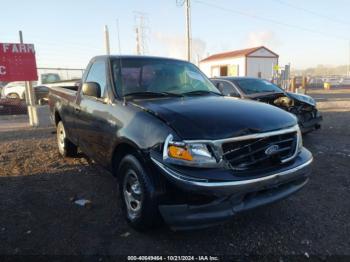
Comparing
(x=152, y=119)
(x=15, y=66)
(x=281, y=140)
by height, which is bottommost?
(x=281, y=140)

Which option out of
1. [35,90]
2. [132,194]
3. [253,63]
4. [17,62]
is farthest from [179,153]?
[253,63]

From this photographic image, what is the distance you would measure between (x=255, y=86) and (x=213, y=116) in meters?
5.67

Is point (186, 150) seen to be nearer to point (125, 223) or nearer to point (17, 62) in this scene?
point (125, 223)

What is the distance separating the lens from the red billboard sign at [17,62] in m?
9.35

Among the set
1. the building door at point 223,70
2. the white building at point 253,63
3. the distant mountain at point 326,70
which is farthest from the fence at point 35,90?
the distant mountain at point 326,70

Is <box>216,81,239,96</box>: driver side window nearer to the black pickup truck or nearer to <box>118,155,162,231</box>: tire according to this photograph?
the black pickup truck

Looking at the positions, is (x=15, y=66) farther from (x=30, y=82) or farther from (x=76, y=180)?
(x=76, y=180)

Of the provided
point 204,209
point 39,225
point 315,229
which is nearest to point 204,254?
point 204,209

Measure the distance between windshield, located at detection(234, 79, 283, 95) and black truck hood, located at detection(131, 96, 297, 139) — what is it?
4476 mm

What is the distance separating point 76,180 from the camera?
4.92 meters

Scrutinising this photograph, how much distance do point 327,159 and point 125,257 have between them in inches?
179

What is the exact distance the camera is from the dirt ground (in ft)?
9.84

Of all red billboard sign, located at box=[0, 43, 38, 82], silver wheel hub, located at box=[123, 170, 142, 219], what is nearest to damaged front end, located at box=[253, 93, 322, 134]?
silver wheel hub, located at box=[123, 170, 142, 219]

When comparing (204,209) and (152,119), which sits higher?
(152,119)
